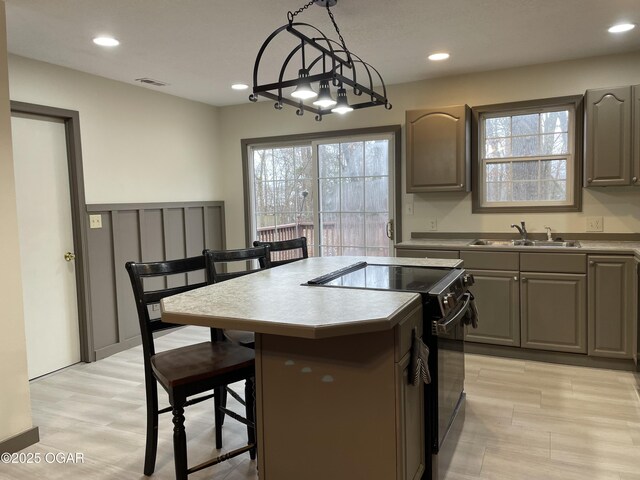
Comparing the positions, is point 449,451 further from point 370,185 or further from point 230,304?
point 370,185

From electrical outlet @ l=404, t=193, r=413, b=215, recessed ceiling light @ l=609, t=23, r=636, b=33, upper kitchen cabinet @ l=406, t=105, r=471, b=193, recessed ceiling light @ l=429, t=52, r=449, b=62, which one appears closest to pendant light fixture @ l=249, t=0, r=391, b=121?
recessed ceiling light @ l=429, t=52, r=449, b=62

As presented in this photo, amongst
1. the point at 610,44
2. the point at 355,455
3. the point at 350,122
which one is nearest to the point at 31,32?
the point at 350,122

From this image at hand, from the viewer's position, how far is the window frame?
3.92 m

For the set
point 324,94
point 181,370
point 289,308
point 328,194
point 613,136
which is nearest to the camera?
point 289,308

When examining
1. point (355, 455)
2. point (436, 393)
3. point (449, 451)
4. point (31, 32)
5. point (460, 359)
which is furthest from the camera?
point (31, 32)

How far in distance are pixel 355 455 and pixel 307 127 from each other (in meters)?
3.88

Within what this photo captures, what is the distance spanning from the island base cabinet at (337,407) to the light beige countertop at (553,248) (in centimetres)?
213

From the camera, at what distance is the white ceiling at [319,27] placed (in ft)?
8.98

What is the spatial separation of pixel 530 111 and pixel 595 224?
1.10 meters

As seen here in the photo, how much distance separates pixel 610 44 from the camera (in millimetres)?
3531

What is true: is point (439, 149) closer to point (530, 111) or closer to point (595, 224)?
point (530, 111)

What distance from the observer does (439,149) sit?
162 inches

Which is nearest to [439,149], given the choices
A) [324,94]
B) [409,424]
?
[324,94]

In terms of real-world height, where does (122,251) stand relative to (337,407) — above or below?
above
